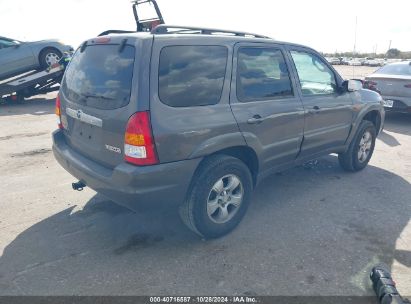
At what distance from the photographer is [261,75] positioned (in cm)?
339

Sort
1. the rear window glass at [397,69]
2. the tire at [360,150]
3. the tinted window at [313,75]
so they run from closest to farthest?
the tinted window at [313,75] < the tire at [360,150] < the rear window glass at [397,69]

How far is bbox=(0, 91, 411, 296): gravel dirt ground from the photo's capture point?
2.62m

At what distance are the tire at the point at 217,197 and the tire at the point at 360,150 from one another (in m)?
2.19

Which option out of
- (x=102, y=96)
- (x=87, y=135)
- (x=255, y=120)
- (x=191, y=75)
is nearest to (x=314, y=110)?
(x=255, y=120)

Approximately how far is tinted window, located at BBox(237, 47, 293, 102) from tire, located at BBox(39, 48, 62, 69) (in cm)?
1046

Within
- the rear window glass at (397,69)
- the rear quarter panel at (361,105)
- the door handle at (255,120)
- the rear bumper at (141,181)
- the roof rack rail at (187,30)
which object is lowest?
the rear bumper at (141,181)

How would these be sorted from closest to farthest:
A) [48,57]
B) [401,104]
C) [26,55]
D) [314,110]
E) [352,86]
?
[314,110]
[352,86]
[401,104]
[26,55]
[48,57]

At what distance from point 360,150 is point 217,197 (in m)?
2.94

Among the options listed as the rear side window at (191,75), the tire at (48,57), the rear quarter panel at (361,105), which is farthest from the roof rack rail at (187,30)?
the tire at (48,57)

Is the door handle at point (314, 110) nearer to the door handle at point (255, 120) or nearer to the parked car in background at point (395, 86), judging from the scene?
the door handle at point (255, 120)

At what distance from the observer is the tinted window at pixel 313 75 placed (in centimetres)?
386

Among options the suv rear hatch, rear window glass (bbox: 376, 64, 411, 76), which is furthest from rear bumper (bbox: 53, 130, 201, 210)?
rear window glass (bbox: 376, 64, 411, 76)

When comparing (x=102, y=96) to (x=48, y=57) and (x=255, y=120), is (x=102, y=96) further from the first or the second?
(x=48, y=57)

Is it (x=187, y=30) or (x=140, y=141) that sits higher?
(x=187, y=30)
